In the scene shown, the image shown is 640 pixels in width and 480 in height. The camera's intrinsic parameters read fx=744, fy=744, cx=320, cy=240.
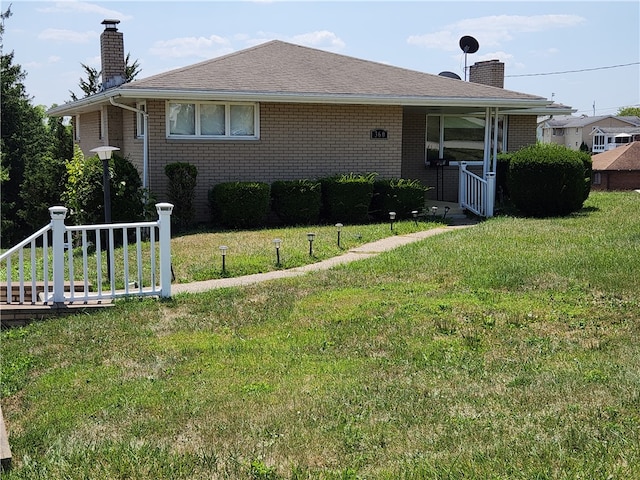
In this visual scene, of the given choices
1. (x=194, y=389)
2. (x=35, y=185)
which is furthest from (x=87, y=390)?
(x=35, y=185)

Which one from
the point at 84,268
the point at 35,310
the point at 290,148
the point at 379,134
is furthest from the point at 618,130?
the point at 35,310

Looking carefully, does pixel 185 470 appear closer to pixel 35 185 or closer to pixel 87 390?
pixel 87 390

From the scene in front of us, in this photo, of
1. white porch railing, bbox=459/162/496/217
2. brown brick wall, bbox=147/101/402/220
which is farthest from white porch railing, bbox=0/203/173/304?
white porch railing, bbox=459/162/496/217

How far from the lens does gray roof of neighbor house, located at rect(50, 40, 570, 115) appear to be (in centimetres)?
1572

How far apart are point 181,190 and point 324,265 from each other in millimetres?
5329

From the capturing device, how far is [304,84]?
17094mm

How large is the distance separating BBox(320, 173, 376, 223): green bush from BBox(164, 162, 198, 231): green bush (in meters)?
2.92

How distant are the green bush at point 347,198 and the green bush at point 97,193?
165 inches

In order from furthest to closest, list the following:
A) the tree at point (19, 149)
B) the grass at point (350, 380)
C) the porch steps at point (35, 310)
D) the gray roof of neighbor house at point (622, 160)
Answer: the gray roof of neighbor house at point (622, 160), the tree at point (19, 149), the porch steps at point (35, 310), the grass at point (350, 380)

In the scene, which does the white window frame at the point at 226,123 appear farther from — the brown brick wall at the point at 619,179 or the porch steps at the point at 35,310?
the brown brick wall at the point at 619,179

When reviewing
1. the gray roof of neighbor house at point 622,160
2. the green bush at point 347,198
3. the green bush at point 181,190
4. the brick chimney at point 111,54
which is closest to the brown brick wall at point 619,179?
the gray roof of neighbor house at point 622,160

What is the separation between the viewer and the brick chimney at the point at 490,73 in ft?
79.7

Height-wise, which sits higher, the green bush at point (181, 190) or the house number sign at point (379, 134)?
the house number sign at point (379, 134)

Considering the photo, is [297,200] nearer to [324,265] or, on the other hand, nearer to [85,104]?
[324,265]
